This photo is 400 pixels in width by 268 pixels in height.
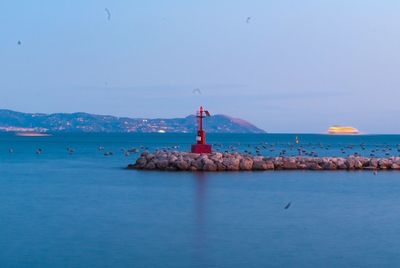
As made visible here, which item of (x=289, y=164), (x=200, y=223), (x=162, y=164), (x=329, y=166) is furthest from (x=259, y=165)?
(x=200, y=223)

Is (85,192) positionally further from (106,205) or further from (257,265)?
(257,265)

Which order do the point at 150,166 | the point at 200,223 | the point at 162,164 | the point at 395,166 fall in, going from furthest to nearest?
1. the point at 395,166
2. the point at 150,166
3. the point at 162,164
4. the point at 200,223

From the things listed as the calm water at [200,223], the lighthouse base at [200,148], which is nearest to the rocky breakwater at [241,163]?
the lighthouse base at [200,148]

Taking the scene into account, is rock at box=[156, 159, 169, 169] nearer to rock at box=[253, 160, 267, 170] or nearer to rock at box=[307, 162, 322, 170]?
rock at box=[253, 160, 267, 170]

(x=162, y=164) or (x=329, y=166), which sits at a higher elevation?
(x=162, y=164)

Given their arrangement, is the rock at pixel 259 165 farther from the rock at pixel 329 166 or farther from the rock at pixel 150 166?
the rock at pixel 150 166

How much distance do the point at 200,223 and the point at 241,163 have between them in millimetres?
17577

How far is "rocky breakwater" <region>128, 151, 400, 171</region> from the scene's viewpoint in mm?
33688

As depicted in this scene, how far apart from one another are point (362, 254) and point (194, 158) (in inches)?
813

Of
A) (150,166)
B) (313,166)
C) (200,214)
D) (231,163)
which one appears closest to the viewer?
(200,214)

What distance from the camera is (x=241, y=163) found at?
114 feet

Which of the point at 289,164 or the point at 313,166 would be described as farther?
the point at 289,164

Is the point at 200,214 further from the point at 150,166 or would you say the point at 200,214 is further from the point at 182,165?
the point at 150,166

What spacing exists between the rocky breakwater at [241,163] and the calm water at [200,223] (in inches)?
159
